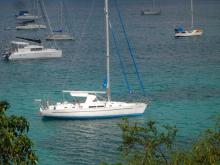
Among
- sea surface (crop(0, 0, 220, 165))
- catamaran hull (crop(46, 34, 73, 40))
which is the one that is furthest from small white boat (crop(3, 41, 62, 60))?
catamaran hull (crop(46, 34, 73, 40))

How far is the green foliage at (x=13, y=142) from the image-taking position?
52.3 feet

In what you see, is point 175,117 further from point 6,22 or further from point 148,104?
point 6,22

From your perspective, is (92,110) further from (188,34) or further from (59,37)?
(188,34)

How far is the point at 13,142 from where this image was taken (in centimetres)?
1611

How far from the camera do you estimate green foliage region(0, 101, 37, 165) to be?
1594 cm

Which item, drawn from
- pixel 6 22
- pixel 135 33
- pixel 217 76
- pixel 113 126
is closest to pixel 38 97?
pixel 113 126

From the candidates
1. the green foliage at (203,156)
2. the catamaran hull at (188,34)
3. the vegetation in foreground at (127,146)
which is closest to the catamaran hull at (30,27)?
the catamaran hull at (188,34)

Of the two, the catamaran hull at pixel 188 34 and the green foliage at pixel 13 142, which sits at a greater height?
the catamaran hull at pixel 188 34

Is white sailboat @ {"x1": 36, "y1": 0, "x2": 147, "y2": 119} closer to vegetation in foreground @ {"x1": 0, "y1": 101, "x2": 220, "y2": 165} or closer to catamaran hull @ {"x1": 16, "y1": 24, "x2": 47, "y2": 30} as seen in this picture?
vegetation in foreground @ {"x1": 0, "y1": 101, "x2": 220, "y2": 165}

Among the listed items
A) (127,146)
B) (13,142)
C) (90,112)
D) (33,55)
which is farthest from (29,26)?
(13,142)

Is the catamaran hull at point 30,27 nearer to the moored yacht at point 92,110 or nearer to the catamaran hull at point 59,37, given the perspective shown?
the catamaran hull at point 59,37

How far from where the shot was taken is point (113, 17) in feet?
509

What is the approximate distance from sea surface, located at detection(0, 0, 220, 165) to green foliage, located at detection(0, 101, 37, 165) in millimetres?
19181

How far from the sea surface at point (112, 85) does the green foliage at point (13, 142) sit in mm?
19181
